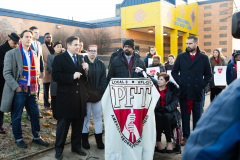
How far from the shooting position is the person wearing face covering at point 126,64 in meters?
4.61

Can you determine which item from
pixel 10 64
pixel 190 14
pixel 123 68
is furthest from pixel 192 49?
pixel 190 14

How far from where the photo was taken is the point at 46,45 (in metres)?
6.70

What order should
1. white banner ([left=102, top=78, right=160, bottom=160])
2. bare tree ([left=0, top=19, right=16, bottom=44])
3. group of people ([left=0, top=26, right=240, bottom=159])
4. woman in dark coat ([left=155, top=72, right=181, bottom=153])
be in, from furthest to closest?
bare tree ([left=0, top=19, right=16, bottom=44])
woman in dark coat ([left=155, top=72, right=181, bottom=153])
group of people ([left=0, top=26, right=240, bottom=159])
white banner ([left=102, top=78, right=160, bottom=160])

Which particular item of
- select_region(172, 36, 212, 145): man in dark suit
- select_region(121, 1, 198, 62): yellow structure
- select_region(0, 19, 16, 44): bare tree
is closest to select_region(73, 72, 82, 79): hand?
select_region(172, 36, 212, 145): man in dark suit

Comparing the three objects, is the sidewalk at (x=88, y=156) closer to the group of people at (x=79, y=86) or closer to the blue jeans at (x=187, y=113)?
the group of people at (x=79, y=86)

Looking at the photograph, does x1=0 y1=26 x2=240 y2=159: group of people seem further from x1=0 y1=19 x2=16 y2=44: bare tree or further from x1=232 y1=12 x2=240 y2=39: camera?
x1=0 y1=19 x2=16 y2=44: bare tree

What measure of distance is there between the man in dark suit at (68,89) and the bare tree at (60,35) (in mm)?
18717

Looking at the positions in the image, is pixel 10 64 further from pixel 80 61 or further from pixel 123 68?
pixel 123 68

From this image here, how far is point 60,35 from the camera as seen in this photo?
22.8 m

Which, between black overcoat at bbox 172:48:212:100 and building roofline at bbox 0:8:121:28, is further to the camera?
building roofline at bbox 0:8:121:28

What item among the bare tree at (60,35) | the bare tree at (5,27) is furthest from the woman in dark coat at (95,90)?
the bare tree at (60,35)

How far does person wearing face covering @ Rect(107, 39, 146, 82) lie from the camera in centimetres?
461

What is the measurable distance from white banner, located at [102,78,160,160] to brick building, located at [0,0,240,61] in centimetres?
1599

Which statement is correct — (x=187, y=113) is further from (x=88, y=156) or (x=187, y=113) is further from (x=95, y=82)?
(x=88, y=156)
